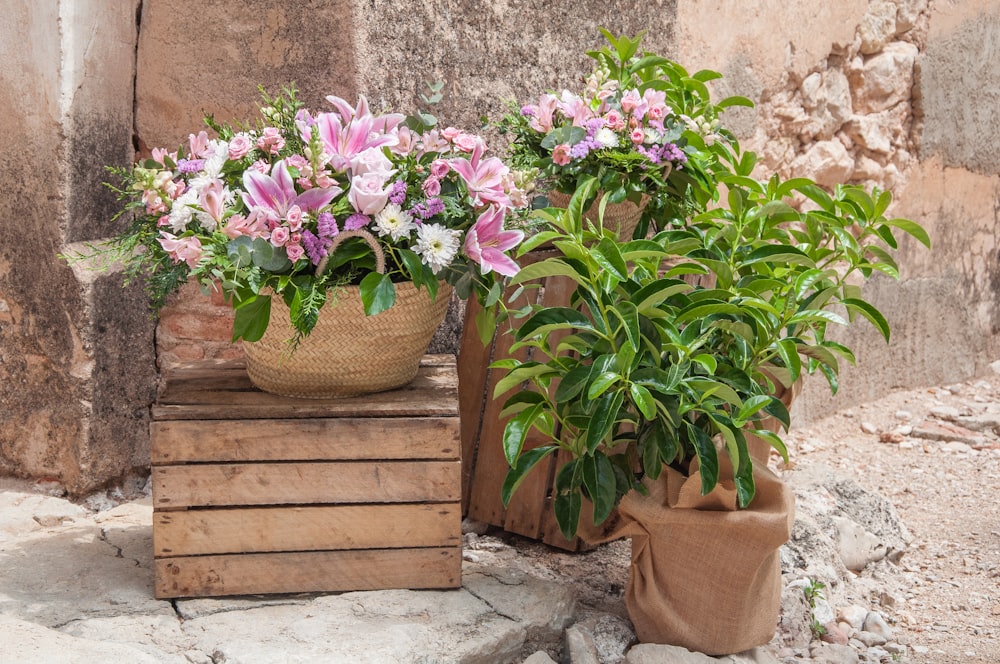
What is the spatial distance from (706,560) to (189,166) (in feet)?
4.35

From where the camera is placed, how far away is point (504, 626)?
205 centimetres

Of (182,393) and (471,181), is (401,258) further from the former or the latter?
(182,393)

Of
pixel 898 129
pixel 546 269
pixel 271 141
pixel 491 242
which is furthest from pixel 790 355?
pixel 898 129

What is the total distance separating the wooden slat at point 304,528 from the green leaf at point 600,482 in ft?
0.94

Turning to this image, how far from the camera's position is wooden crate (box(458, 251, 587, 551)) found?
254cm

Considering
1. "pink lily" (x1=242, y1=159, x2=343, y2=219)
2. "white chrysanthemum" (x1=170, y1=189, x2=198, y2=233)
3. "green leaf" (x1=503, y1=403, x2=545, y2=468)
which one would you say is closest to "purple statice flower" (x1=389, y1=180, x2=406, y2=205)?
"pink lily" (x1=242, y1=159, x2=343, y2=219)

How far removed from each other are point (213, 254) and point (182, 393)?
0.39m

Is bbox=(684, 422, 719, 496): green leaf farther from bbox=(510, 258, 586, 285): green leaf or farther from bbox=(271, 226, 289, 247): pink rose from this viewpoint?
bbox=(271, 226, 289, 247): pink rose

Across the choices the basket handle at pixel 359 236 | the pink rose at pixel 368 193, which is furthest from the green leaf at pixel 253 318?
the pink rose at pixel 368 193

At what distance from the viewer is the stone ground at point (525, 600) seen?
1.92 meters

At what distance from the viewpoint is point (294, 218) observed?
6.23ft

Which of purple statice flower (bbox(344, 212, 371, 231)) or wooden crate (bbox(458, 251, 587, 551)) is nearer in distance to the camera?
purple statice flower (bbox(344, 212, 371, 231))

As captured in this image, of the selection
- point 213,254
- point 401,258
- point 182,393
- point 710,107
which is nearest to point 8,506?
point 182,393

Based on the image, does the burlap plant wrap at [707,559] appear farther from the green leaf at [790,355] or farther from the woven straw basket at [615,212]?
the woven straw basket at [615,212]
